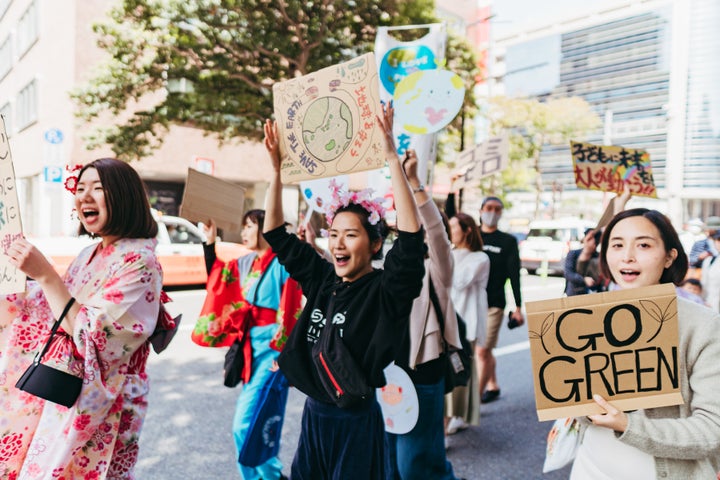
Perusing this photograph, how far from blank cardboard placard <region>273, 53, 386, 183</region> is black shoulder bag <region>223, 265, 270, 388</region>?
126cm

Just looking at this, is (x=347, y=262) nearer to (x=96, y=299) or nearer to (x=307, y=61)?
(x=96, y=299)

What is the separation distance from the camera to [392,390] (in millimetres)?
2645

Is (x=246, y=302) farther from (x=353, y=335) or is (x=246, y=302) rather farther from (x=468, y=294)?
(x=468, y=294)

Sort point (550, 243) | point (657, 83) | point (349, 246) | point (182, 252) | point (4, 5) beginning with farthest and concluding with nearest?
point (657, 83) → point (4, 5) → point (550, 243) → point (182, 252) → point (349, 246)

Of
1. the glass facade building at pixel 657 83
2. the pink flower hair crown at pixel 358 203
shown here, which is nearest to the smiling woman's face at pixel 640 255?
the pink flower hair crown at pixel 358 203

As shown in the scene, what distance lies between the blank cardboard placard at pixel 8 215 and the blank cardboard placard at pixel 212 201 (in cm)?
103

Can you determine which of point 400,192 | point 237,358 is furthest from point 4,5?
point 400,192

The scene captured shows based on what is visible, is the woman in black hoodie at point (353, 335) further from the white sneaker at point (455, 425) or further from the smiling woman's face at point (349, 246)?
the white sneaker at point (455, 425)

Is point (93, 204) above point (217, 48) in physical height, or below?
below

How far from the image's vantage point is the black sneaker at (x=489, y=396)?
4.93 m

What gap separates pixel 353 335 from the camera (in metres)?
1.95

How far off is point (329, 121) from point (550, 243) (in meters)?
15.3

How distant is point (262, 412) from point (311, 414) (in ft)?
3.40

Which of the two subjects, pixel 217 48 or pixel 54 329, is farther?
pixel 217 48
